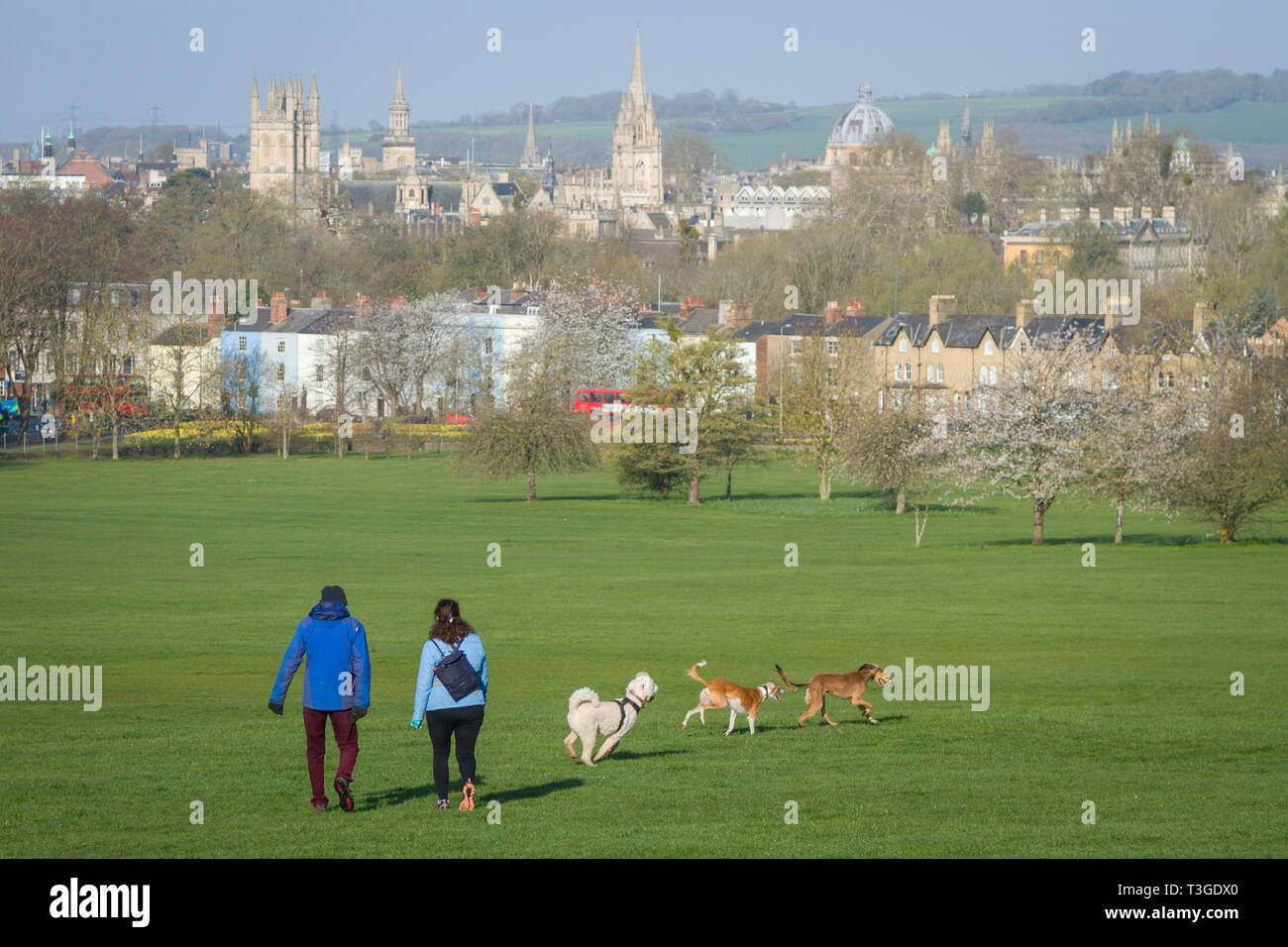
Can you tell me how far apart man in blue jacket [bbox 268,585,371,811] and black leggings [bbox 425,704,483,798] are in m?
0.67

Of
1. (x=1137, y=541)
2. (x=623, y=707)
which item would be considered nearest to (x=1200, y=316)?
(x=1137, y=541)

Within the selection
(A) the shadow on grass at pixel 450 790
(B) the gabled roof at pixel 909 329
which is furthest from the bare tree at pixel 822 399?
(A) the shadow on grass at pixel 450 790

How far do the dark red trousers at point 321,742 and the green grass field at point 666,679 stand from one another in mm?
335

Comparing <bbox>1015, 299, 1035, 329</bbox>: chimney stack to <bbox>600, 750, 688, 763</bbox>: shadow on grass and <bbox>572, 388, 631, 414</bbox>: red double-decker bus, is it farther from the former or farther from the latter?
<bbox>600, 750, 688, 763</bbox>: shadow on grass

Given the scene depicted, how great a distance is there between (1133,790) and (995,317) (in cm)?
8376

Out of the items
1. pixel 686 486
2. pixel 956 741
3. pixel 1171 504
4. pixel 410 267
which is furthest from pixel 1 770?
pixel 410 267

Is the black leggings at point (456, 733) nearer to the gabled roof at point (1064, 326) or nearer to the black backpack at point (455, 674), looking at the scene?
the black backpack at point (455, 674)

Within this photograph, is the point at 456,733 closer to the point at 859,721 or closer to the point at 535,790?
the point at 535,790

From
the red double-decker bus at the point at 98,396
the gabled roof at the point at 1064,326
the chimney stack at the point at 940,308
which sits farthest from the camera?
the chimney stack at the point at 940,308

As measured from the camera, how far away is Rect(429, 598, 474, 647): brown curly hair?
46.1 ft

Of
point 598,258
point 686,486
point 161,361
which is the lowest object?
point 686,486

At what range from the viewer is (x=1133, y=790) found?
15.3 metres

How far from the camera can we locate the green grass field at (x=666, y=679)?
13.4 meters
